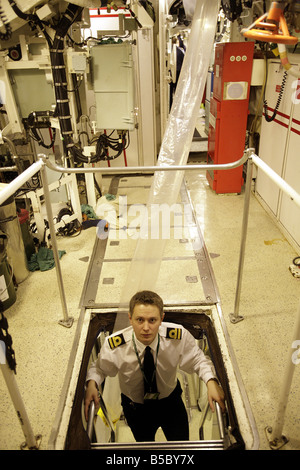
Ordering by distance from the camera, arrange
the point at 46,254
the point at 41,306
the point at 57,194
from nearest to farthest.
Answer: the point at 41,306 < the point at 46,254 < the point at 57,194

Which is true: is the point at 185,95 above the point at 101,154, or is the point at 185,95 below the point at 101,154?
above

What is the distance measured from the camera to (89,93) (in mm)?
5070

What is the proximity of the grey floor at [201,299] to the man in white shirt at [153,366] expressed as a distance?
0.28 meters

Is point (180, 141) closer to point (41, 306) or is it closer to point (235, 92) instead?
A: point (235, 92)

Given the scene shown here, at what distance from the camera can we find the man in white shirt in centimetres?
190

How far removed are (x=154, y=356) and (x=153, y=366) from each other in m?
0.05

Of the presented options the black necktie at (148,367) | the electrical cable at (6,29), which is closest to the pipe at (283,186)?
the black necktie at (148,367)

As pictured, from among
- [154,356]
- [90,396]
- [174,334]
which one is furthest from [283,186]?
[90,396]

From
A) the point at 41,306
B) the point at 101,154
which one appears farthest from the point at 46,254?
the point at 101,154

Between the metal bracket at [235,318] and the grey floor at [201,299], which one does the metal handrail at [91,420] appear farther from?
the metal bracket at [235,318]

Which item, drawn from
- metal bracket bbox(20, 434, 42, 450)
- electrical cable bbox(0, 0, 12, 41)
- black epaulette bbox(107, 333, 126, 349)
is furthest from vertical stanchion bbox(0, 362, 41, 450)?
electrical cable bbox(0, 0, 12, 41)

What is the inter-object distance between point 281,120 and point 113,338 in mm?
2881

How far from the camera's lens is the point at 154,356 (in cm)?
197

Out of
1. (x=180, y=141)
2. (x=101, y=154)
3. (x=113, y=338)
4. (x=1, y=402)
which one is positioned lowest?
(x=1, y=402)
